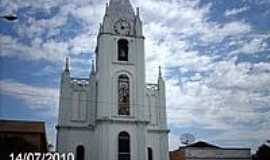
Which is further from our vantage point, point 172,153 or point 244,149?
point 172,153

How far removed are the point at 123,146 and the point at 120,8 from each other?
57.9 ft

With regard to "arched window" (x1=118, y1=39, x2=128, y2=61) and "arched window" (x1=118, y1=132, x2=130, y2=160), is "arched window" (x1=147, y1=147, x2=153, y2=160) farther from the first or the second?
"arched window" (x1=118, y1=39, x2=128, y2=61)

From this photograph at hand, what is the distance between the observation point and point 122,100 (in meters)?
45.6

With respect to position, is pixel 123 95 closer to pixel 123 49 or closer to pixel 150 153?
pixel 123 49

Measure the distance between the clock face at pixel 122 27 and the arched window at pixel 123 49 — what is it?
1110mm

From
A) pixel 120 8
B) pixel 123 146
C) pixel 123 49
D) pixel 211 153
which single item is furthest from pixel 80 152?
pixel 120 8

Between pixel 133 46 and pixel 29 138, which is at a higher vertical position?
pixel 133 46

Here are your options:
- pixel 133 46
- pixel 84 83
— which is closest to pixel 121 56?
pixel 133 46

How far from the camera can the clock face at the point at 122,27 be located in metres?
48.3

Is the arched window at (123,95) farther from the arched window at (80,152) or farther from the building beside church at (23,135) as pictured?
the building beside church at (23,135)

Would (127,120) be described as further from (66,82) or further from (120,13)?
(120,13)

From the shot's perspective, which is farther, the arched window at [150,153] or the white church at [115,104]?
the arched window at [150,153]

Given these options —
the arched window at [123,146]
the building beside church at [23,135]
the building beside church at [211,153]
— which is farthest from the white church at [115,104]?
the building beside church at [211,153]

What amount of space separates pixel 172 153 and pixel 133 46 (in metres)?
14.4
